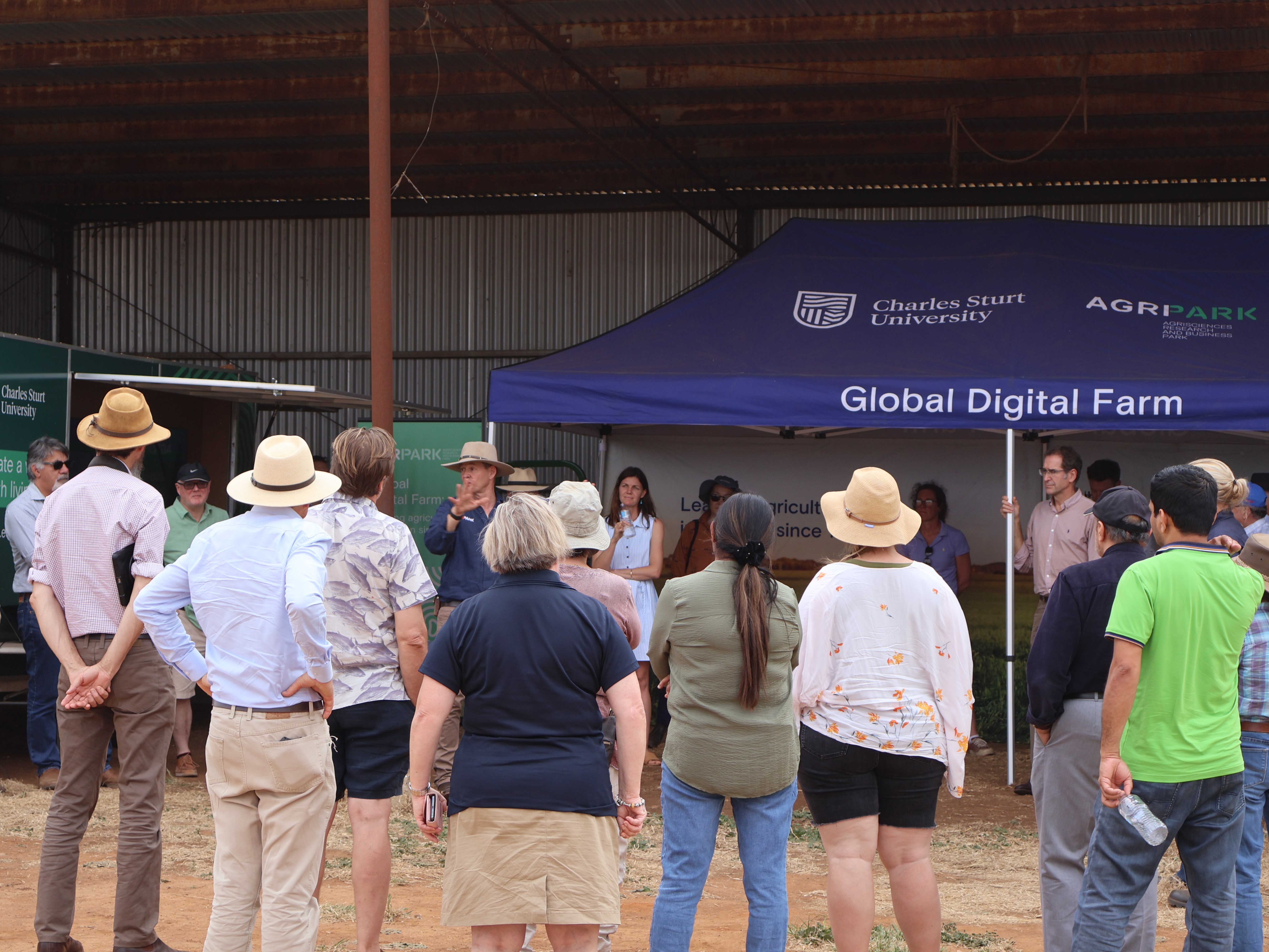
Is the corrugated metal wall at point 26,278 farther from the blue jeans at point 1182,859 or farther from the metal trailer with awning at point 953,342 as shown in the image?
the blue jeans at point 1182,859

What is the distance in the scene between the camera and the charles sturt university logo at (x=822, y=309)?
7.41 meters

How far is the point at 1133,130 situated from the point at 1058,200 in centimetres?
132

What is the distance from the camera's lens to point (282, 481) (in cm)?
329

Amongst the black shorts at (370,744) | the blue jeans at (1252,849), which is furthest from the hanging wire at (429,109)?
the blue jeans at (1252,849)

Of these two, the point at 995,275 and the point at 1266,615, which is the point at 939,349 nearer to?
the point at 995,275

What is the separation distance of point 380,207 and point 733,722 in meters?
3.68

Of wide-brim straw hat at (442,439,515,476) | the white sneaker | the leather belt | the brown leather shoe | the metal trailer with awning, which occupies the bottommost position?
the white sneaker

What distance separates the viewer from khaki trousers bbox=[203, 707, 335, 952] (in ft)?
10.3

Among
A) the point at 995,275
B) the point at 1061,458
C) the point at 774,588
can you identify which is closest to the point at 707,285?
the point at 995,275

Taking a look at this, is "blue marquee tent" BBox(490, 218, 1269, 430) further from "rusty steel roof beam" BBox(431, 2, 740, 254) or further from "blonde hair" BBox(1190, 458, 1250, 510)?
"blonde hair" BBox(1190, 458, 1250, 510)

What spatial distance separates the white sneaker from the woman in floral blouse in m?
4.66

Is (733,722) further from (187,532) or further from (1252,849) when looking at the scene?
(187,532)

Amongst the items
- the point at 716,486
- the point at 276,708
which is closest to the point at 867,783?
the point at 276,708

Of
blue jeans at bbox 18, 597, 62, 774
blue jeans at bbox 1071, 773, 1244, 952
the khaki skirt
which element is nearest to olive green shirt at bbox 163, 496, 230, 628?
blue jeans at bbox 18, 597, 62, 774
